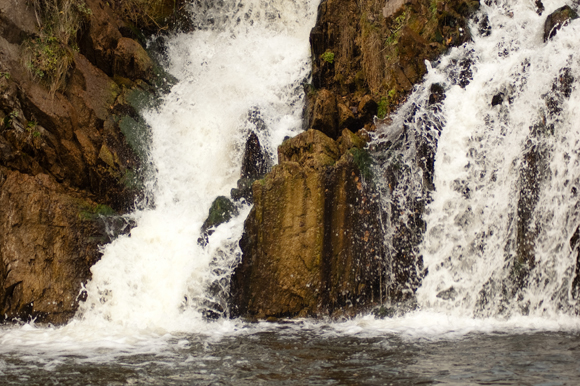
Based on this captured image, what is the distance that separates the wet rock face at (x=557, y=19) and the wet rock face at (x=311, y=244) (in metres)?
4.12

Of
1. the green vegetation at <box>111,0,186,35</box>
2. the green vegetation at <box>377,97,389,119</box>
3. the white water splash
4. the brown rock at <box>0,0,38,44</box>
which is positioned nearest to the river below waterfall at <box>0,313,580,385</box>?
the white water splash

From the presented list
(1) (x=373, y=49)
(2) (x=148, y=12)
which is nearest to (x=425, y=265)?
(1) (x=373, y=49)

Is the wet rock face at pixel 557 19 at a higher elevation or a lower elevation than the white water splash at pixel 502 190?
higher

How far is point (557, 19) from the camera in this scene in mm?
9508

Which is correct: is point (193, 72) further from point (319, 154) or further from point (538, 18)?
point (538, 18)

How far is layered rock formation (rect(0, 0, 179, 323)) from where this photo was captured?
9125 millimetres

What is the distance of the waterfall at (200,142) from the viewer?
8891 millimetres

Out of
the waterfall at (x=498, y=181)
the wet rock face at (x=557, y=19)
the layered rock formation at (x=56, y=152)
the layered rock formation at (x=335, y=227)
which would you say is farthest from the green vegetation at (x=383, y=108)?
the layered rock formation at (x=56, y=152)

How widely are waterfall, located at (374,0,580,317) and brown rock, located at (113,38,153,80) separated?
19.8 feet

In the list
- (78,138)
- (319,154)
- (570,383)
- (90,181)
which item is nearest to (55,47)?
(78,138)

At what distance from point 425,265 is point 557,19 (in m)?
5.01

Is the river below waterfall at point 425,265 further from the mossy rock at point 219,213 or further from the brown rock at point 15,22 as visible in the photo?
the brown rock at point 15,22

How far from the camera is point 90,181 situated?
10273 mm

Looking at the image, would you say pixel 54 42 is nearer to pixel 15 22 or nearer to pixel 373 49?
pixel 15 22
